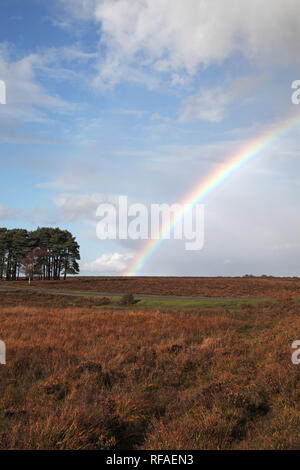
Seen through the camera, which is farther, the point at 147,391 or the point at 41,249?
the point at 41,249

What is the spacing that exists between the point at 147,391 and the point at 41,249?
86407mm

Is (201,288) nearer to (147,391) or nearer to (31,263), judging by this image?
(31,263)

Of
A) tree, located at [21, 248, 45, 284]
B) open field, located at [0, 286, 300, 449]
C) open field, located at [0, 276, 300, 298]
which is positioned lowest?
open field, located at [0, 276, 300, 298]

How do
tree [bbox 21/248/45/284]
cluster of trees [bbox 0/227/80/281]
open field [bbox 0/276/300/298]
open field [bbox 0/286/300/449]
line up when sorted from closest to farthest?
open field [bbox 0/286/300/449] → open field [bbox 0/276/300/298] → tree [bbox 21/248/45/284] → cluster of trees [bbox 0/227/80/281]

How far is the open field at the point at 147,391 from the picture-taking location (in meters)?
5.37

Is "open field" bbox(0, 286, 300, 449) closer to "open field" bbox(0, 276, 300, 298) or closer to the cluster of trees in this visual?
"open field" bbox(0, 276, 300, 298)

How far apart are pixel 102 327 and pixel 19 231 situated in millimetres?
82435

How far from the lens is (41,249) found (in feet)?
291

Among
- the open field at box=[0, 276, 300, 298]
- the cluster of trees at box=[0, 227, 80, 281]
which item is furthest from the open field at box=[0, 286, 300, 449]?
the cluster of trees at box=[0, 227, 80, 281]

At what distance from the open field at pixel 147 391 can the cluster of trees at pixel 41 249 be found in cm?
7749

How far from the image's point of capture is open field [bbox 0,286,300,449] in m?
5.37

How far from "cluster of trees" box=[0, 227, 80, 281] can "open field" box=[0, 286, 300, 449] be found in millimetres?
77486

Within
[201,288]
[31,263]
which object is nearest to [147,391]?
[201,288]

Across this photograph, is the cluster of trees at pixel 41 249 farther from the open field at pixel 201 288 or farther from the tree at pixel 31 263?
the open field at pixel 201 288
